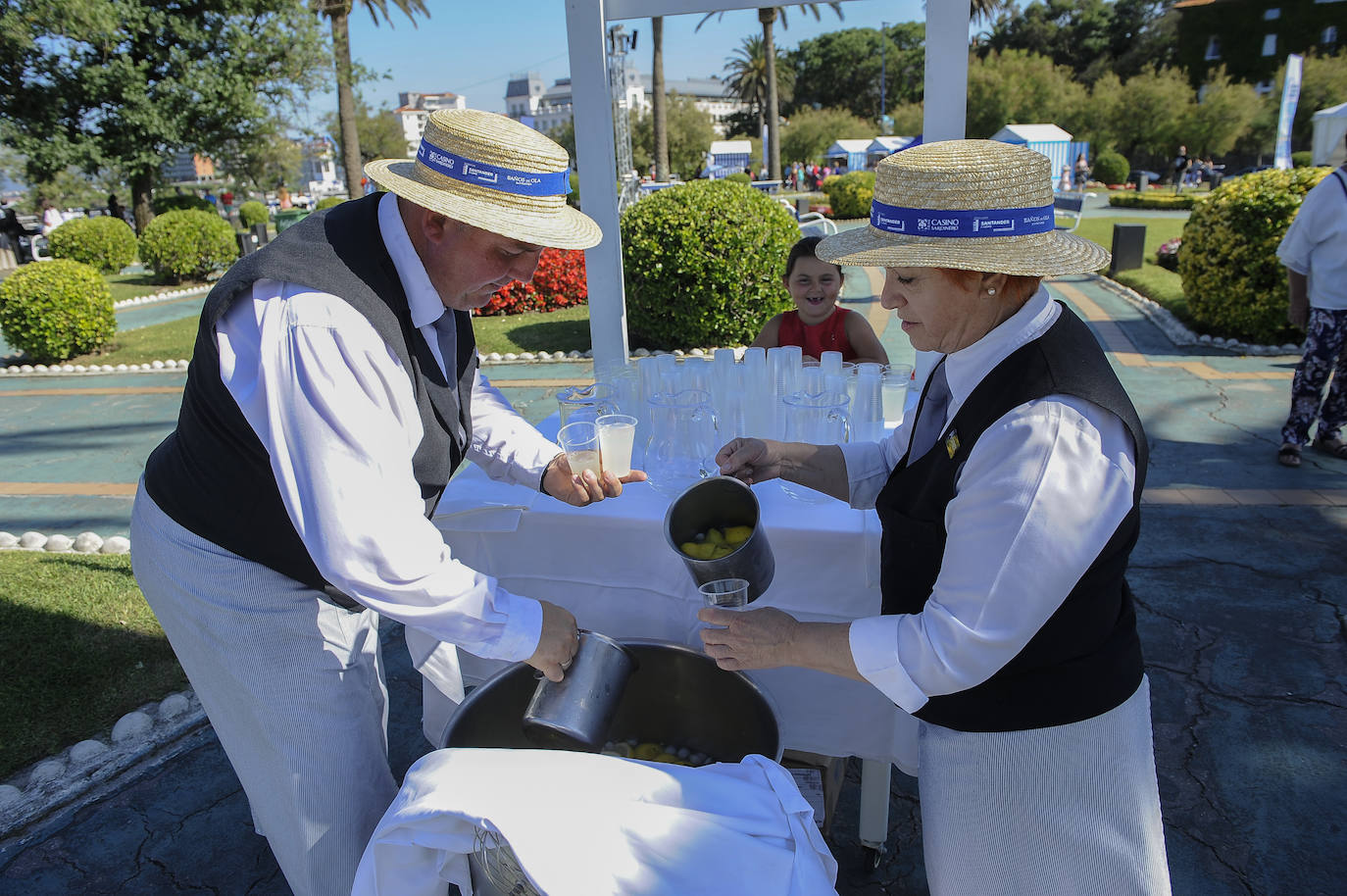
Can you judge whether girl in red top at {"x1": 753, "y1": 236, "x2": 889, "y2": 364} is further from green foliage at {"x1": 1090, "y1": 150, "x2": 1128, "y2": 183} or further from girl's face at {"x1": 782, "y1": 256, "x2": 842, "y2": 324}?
green foliage at {"x1": 1090, "y1": 150, "x2": 1128, "y2": 183}

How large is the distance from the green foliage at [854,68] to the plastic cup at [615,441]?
77340 millimetres

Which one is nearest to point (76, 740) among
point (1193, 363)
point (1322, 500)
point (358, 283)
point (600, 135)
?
point (358, 283)

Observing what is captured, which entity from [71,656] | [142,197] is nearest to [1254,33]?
[142,197]

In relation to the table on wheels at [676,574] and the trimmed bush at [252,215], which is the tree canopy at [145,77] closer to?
the trimmed bush at [252,215]

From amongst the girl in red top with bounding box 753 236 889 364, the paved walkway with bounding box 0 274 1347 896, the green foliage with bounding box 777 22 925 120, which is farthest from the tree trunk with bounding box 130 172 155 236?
the green foliage with bounding box 777 22 925 120

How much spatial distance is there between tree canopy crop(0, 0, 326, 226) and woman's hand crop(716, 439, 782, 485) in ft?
69.7

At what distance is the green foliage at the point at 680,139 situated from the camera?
149 ft

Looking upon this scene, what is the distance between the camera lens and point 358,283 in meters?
1.65

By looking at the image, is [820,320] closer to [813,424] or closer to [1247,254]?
[813,424]

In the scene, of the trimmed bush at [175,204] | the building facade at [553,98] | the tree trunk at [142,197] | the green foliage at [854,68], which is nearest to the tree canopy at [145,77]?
the tree trunk at [142,197]

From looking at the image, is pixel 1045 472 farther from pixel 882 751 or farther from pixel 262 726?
pixel 262 726

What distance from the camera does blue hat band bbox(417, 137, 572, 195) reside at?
5.77 ft

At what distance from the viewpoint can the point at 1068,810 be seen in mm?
1533

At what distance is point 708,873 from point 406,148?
6353cm
